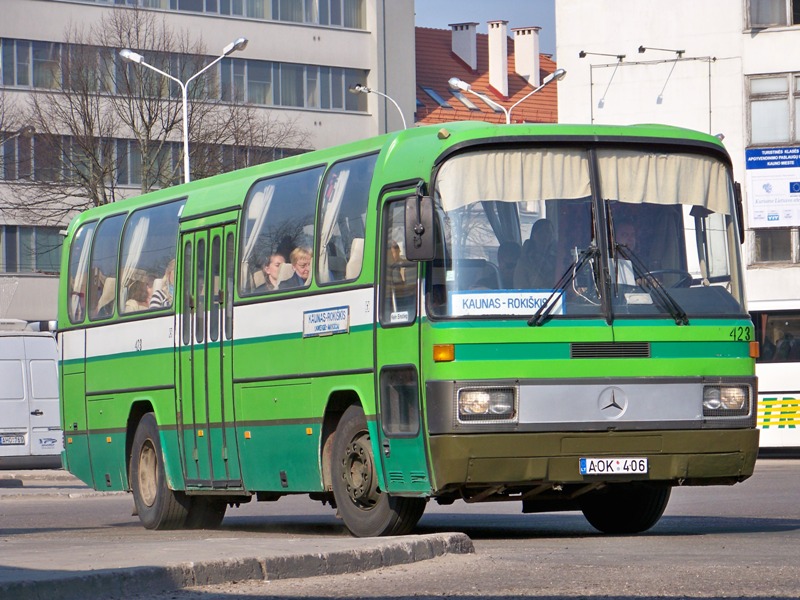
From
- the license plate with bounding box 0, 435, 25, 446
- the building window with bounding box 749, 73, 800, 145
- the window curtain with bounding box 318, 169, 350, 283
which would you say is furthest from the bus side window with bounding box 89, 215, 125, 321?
the building window with bounding box 749, 73, 800, 145

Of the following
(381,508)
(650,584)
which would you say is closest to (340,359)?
(381,508)

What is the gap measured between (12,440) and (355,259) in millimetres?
20677

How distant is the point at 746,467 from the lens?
13.2 metres

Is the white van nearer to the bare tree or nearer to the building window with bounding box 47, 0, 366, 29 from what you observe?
the bare tree

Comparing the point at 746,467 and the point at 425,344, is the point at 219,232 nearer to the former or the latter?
the point at 425,344

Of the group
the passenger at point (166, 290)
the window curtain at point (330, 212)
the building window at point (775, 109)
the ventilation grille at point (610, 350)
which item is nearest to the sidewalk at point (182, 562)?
the ventilation grille at point (610, 350)

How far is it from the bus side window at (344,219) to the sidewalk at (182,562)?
9.35 ft

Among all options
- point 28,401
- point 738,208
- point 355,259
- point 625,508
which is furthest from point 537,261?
point 28,401

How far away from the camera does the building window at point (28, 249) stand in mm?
60906

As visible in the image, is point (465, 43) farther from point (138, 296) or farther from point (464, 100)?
point (138, 296)

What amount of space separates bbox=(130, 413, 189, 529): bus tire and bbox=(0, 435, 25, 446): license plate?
15.8 metres

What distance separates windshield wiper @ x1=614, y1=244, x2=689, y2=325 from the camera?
1308 cm

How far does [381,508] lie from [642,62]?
114ft

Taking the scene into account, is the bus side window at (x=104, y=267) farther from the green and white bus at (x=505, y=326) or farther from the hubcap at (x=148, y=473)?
the green and white bus at (x=505, y=326)
